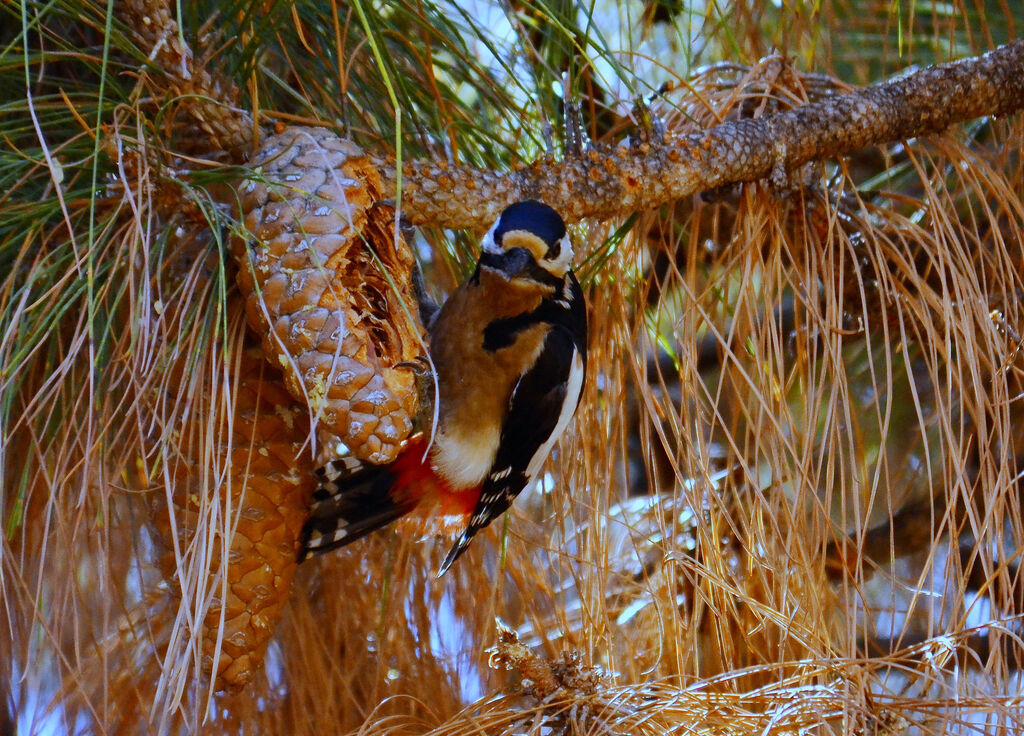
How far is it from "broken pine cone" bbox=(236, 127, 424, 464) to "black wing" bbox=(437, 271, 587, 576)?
36 centimetres

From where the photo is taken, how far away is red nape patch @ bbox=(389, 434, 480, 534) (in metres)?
1.29

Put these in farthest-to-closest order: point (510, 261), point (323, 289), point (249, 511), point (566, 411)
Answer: point (566, 411)
point (510, 261)
point (249, 511)
point (323, 289)

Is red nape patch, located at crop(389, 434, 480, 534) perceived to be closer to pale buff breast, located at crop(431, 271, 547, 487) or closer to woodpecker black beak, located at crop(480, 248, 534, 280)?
pale buff breast, located at crop(431, 271, 547, 487)

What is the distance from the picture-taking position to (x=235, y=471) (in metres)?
1.03

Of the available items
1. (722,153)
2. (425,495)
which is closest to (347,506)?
(425,495)

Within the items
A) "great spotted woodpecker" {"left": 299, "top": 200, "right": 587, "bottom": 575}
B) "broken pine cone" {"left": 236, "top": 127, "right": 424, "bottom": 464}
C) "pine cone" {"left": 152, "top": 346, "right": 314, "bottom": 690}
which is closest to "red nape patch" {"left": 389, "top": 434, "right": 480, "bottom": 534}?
"great spotted woodpecker" {"left": 299, "top": 200, "right": 587, "bottom": 575}

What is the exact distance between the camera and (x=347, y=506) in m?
1.20

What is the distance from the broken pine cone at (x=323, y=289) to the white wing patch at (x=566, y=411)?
1.17ft

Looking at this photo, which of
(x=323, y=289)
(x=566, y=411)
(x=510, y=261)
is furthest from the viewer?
(x=566, y=411)

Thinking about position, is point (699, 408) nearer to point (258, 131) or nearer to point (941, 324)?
point (941, 324)

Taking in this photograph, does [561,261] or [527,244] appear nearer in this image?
[527,244]

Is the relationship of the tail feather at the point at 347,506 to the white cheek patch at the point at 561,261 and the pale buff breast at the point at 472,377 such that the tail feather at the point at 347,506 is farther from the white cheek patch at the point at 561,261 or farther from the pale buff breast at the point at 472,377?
the white cheek patch at the point at 561,261

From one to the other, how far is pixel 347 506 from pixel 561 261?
38cm

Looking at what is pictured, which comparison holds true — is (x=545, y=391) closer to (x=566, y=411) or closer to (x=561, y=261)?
(x=566, y=411)
